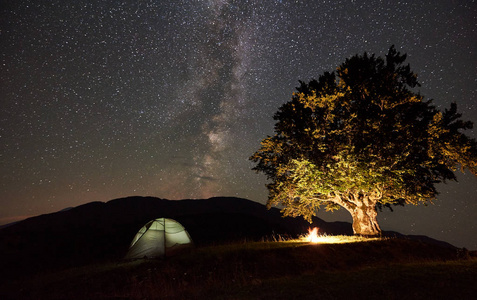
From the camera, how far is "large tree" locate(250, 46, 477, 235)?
61.1 feet

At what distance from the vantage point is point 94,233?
5466 centimetres

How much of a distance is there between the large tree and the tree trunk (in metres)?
0.07

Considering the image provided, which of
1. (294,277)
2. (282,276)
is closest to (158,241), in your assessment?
(282,276)

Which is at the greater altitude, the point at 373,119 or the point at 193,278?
the point at 373,119

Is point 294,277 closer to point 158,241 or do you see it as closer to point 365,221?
point 158,241

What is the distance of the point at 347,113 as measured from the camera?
2088 cm

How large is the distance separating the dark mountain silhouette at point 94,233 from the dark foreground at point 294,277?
749 centimetres

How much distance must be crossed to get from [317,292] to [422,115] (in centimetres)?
1899

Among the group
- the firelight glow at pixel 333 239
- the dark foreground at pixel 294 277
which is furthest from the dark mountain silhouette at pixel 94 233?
the dark foreground at pixel 294 277

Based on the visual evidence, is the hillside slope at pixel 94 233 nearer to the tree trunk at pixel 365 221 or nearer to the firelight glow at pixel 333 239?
the firelight glow at pixel 333 239

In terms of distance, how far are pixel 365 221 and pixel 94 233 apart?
5363cm

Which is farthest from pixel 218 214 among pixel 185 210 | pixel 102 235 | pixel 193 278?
pixel 193 278

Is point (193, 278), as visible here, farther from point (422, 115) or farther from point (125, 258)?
point (422, 115)

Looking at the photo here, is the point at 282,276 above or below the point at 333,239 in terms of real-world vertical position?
below
